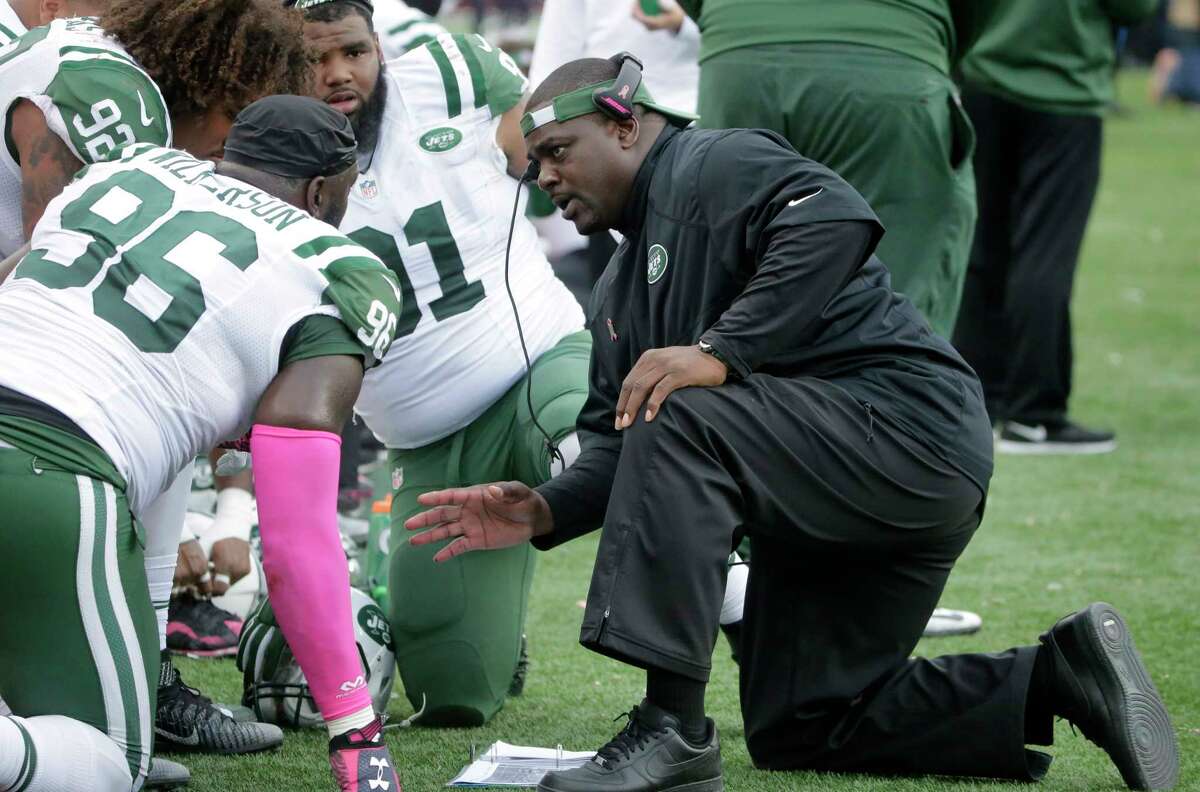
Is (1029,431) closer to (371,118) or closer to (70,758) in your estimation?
(371,118)

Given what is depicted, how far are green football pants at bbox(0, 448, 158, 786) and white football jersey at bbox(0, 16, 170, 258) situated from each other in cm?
83

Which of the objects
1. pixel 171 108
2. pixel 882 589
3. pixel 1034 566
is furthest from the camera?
pixel 1034 566

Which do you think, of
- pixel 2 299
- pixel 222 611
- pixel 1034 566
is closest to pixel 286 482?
pixel 2 299


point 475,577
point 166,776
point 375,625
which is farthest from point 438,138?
point 166,776

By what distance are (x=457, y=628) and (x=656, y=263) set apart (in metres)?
1.20

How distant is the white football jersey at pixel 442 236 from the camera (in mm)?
4188

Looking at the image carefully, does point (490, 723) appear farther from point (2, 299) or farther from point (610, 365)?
point (2, 299)

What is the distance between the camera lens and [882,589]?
11.0 feet

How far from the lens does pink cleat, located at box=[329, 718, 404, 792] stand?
293cm

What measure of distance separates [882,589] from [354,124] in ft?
5.61

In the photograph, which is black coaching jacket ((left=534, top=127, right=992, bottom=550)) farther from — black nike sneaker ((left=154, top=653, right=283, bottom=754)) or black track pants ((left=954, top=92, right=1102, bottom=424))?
black track pants ((left=954, top=92, right=1102, bottom=424))

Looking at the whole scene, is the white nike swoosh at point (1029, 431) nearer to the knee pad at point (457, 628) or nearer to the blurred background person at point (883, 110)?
the blurred background person at point (883, 110)

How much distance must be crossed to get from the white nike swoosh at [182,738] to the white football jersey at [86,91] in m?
1.19

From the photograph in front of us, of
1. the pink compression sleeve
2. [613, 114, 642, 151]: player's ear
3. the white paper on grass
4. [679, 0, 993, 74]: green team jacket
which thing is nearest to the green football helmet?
the white paper on grass
